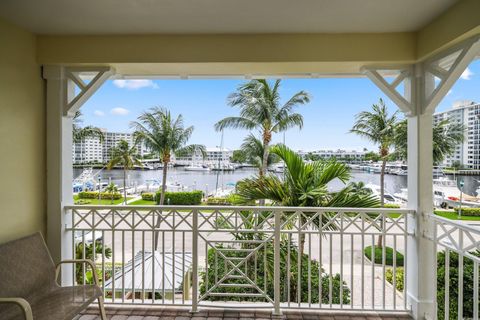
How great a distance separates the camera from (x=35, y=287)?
227 centimetres

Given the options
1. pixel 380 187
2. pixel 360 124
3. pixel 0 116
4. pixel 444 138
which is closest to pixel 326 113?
pixel 360 124

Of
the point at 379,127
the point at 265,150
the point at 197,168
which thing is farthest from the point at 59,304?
the point at 379,127

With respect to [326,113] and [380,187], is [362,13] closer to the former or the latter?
[380,187]

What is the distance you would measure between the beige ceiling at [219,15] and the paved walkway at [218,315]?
2.73 metres

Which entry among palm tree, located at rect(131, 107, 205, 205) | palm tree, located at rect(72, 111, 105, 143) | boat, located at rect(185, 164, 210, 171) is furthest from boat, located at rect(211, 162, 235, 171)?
palm tree, located at rect(131, 107, 205, 205)

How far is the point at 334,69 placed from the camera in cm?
293

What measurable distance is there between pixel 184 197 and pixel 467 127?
8818mm

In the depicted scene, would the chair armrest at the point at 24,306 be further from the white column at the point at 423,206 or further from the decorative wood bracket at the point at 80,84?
the white column at the point at 423,206

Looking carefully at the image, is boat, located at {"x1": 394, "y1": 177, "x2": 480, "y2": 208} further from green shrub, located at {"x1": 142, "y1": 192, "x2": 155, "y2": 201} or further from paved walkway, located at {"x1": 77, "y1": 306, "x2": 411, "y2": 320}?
green shrub, located at {"x1": 142, "y1": 192, "x2": 155, "y2": 201}

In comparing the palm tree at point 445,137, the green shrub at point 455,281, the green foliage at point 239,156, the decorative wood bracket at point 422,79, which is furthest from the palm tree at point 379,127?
the decorative wood bracket at point 422,79

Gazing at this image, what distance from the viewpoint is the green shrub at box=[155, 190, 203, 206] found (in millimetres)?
8669

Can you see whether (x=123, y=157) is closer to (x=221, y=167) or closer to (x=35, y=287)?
(x=221, y=167)

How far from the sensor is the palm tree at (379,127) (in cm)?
1020

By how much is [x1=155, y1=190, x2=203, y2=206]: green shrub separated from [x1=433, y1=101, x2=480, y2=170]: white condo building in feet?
22.0
